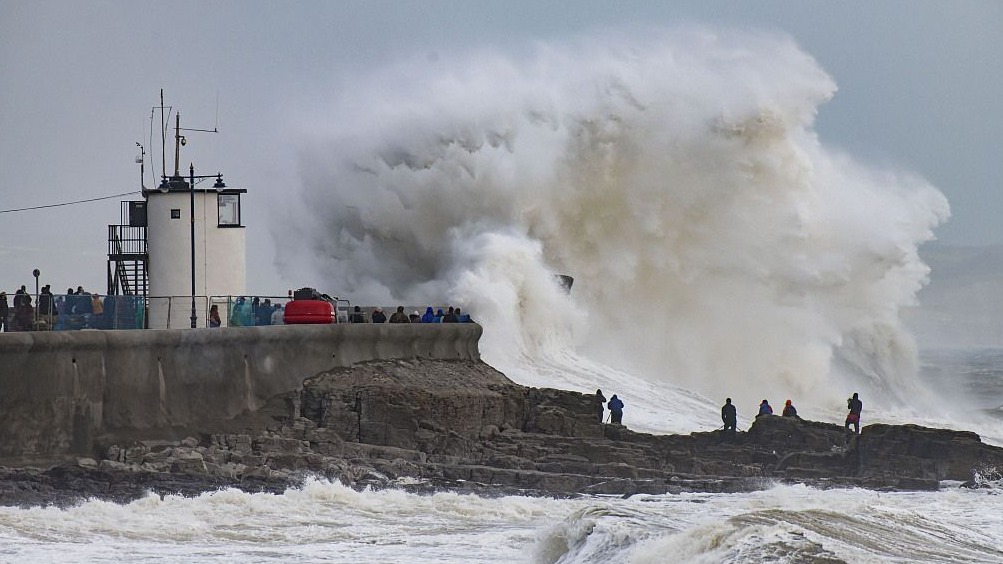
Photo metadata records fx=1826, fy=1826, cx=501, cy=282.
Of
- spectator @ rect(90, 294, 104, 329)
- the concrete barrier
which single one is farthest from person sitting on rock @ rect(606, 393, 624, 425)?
spectator @ rect(90, 294, 104, 329)

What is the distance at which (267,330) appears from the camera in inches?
861

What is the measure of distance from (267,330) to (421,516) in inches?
156

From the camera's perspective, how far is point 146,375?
2052 centimetres

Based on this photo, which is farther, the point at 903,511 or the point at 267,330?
the point at 267,330

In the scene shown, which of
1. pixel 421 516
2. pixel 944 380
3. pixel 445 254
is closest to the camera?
pixel 421 516

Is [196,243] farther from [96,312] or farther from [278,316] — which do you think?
[96,312]

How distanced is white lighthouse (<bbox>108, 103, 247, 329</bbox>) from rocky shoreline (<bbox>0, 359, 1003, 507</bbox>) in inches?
90.3

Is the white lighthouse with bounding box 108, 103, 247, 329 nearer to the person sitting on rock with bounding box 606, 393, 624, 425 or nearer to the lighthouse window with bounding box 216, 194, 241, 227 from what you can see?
the lighthouse window with bounding box 216, 194, 241, 227

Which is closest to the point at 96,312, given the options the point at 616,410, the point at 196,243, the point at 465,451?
the point at 196,243

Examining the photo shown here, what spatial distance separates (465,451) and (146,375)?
13.1 ft

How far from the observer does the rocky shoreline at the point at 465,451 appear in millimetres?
19797

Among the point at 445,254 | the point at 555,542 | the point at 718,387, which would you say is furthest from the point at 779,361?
the point at 555,542

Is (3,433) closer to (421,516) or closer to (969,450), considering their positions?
(421,516)

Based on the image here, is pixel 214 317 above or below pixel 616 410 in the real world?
above
